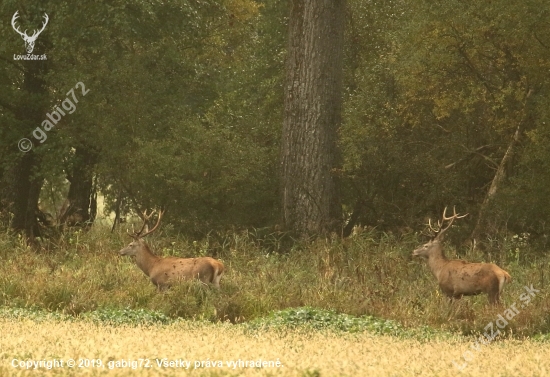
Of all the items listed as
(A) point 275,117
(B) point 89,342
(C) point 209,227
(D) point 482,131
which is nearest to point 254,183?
(C) point 209,227

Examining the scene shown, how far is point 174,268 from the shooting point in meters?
17.1

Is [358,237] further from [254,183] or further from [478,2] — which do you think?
[478,2]

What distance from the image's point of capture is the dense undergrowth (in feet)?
49.0

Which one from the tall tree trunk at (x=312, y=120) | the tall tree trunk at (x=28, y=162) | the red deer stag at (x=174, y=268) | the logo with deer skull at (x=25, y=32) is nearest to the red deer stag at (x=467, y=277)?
the red deer stag at (x=174, y=268)

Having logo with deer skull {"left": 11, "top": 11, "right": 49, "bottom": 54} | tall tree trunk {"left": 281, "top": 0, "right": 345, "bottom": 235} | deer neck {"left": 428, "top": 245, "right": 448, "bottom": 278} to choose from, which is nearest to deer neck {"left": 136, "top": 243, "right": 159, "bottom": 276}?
deer neck {"left": 428, "top": 245, "right": 448, "bottom": 278}

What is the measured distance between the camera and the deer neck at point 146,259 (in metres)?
17.6

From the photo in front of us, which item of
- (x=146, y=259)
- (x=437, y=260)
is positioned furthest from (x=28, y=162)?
(x=437, y=260)

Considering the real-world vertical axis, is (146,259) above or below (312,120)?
below

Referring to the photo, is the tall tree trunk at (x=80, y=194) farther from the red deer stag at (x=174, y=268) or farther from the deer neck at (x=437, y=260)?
the deer neck at (x=437, y=260)

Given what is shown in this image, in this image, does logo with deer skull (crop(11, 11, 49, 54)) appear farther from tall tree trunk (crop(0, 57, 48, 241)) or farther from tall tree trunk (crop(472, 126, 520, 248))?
tall tree trunk (crop(472, 126, 520, 248))

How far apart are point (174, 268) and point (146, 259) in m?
0.78

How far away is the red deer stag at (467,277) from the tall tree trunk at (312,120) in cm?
552

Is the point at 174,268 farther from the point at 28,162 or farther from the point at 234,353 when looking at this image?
the point at 28,162

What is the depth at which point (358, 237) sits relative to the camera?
21219mm
